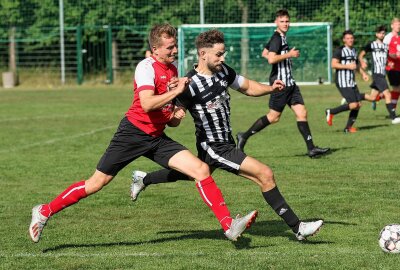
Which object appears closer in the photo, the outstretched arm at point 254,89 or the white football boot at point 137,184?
the outstretched arm at point 254,89

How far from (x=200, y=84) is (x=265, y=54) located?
273 inches

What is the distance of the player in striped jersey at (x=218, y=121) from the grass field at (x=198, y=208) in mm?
414

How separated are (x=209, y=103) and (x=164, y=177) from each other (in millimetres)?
1393

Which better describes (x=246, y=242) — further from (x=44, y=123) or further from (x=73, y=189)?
(x=44, y=123)

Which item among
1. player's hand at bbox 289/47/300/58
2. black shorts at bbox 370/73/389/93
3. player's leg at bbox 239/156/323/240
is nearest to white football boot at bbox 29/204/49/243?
player's leg at bbox 239/156/323/240

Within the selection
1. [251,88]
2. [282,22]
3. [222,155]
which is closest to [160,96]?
[222,155]

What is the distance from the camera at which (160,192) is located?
12133 mm

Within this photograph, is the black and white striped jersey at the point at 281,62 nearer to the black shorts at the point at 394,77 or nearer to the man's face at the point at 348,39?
the man's face at the point at 348,39

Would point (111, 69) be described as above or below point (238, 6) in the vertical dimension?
below

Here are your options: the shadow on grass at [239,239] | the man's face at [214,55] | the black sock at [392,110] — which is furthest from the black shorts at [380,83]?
the man's face at [214,55]

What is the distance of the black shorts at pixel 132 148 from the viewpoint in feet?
28.4

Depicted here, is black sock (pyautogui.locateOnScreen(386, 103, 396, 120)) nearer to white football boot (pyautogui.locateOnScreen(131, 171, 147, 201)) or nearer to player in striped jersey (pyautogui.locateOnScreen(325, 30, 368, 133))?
player in striped jersey (pyautogui.locateOnScreen(325, 30, 368, 133))

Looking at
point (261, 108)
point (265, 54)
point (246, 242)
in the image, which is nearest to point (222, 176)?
point (265, 54)

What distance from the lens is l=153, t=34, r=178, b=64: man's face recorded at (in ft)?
27.7
